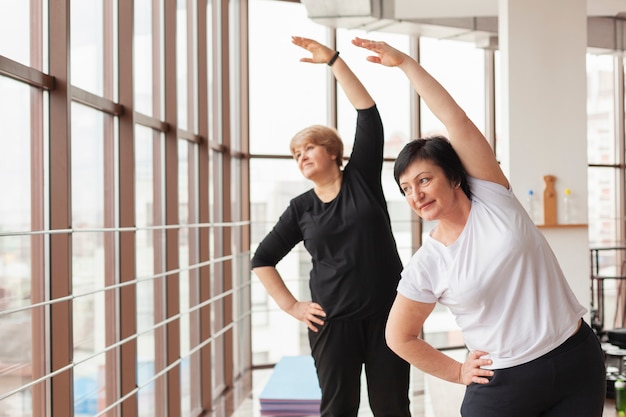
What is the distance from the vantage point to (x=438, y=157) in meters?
1.51

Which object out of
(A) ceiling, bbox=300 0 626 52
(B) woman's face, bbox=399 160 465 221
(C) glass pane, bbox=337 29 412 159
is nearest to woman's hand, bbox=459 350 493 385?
(B) woman's face, bbox=399 160 465 221

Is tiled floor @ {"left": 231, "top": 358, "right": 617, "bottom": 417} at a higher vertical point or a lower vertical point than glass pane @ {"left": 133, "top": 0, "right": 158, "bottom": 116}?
lower

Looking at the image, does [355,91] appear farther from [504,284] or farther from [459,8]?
[459,8]

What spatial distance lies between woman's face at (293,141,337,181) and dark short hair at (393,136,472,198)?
0.79m

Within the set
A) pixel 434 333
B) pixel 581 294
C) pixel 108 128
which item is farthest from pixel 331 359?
pixel 434 333

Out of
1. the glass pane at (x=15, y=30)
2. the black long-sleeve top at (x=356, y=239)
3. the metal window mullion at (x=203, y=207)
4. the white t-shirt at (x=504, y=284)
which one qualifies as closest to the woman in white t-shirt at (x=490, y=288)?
the white t-shirt at (x=504, y=284)

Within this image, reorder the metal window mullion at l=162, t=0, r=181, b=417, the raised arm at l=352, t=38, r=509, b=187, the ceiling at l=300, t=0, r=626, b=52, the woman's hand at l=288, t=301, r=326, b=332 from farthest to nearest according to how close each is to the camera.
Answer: the ceiling at l=300, t=0, r=626, b=52 → the metal window mullion at l=162, t=0, r=181, b=417 → the woman's hand at l=288, t=301, r=326, b=332 → the raised arm at l=352, t=38, r=509, b=187

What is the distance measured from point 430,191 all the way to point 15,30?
1.52 metres

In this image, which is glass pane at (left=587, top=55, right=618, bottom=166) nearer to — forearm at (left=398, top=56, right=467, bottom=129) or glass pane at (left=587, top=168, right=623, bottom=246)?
glass pane at (left=587, top=168, right=623, bottom=246)

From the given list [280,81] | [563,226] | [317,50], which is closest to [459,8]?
[280,81]

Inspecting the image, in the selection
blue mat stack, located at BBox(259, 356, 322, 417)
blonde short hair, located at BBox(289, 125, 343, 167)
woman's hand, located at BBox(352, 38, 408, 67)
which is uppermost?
woman's hand, located at BBox(352, 38, 408, 67)

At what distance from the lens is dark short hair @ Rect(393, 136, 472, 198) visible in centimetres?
151

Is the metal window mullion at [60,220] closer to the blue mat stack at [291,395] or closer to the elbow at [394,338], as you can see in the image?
the elbow at [394,338]

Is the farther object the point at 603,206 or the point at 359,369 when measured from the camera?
the point at 603,206
